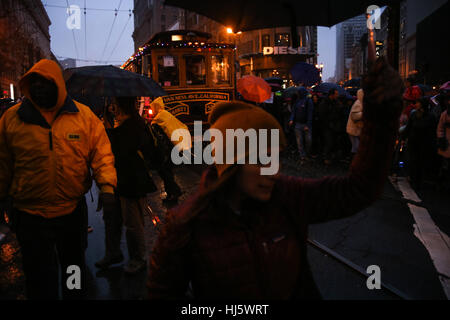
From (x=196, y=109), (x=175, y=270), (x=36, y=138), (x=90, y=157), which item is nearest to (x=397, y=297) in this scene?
(x=175, y=270)

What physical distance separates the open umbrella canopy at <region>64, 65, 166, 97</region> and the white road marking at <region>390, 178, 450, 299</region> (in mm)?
3983

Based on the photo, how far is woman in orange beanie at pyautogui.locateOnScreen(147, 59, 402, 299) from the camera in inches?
57.2

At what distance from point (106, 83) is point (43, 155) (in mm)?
2200

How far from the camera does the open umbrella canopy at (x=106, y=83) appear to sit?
4430 millimetres

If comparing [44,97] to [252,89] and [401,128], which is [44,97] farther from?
[401,128]

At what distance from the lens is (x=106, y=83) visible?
4.59 meters

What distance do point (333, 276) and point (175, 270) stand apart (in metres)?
2.72

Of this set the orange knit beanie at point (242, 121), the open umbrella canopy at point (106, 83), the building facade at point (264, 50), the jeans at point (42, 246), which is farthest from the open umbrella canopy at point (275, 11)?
the building facade at point (264, 50)

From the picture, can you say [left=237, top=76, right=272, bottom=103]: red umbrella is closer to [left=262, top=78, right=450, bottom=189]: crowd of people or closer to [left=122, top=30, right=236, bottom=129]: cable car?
[left=262, top=78, right=450, bottom=189]: crowd of people

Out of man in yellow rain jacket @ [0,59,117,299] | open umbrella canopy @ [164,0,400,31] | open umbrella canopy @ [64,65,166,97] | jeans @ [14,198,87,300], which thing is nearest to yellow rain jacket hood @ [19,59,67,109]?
man in yellow rain jacket @ [0,59,117,299]

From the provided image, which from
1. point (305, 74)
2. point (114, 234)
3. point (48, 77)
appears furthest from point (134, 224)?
point (305, 74)

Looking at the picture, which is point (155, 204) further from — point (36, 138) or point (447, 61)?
point (447, 61)

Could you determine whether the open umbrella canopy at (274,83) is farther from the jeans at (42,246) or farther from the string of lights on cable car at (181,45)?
the jeans at (42,246)
